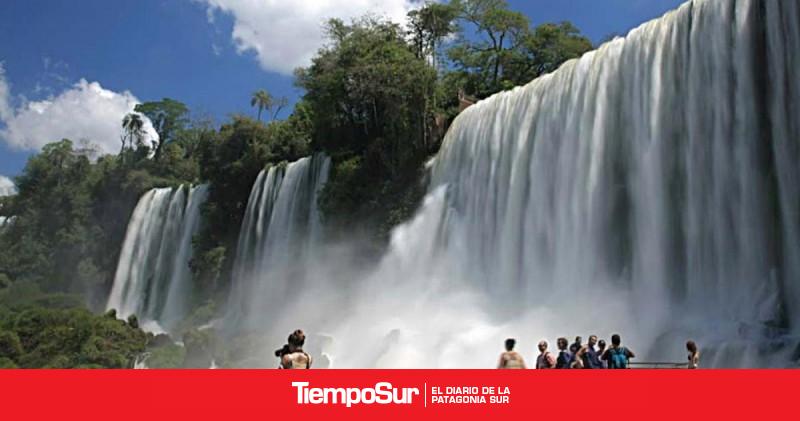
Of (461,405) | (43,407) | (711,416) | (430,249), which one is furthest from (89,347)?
(711,416)

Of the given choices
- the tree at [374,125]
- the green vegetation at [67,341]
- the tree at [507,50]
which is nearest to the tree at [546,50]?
the tree at [507,50]

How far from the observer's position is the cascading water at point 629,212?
15.1 meters

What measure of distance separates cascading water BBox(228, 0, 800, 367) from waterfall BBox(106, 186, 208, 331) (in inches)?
720

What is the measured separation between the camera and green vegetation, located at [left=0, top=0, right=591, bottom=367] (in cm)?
2722

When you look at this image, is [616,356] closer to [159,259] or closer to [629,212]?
[629,212]

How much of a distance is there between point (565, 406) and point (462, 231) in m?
17.5

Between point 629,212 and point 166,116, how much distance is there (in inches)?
2231

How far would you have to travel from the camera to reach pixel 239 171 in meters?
40.3

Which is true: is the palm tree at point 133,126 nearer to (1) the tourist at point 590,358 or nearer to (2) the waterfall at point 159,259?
(2) the waterfall at point 159,259

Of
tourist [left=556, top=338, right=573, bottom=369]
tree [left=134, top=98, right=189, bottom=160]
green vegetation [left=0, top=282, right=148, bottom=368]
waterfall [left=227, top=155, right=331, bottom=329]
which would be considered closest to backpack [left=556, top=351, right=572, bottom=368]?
tourist [left=556, top=338, right=573, bottom=369]

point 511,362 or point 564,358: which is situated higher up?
point 564,358

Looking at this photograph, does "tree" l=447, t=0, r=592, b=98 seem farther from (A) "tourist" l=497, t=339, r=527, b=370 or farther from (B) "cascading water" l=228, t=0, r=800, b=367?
(A) "tourist" l=497, t=339, r=527, b=370

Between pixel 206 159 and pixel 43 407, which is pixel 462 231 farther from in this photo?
pixel 206 159

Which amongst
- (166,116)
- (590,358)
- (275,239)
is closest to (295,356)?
(590,358)
